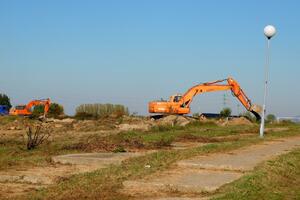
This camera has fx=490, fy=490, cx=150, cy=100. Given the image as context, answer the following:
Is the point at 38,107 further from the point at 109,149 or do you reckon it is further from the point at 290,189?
the point at 290,189

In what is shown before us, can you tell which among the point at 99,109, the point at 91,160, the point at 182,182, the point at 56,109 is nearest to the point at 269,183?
the point at 182,182

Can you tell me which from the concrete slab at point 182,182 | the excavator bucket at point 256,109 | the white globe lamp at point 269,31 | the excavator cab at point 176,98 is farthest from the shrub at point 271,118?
the concrete slab at point 182,182

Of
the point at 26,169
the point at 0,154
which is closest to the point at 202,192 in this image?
the point at 26,169

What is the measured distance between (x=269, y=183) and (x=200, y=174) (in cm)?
124

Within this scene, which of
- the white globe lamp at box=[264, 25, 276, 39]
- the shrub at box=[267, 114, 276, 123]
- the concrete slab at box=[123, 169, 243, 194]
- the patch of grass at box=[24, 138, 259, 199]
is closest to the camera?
the patch of grass at box=[24, 138, 259, 199]

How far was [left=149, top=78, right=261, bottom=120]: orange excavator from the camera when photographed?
38.8 meters

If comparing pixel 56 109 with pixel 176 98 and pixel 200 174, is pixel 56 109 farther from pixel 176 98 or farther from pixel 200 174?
pixel 200 174

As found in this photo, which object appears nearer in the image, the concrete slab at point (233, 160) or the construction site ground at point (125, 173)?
the construction site ground at point (125, 173)

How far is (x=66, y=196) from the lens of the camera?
6789 mm

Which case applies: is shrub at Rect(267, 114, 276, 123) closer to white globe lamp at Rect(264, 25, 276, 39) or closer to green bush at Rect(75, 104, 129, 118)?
green bush at Rect(75, 104, 129, 118)

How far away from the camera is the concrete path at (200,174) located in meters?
7.22

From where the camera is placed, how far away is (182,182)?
7.53 metres

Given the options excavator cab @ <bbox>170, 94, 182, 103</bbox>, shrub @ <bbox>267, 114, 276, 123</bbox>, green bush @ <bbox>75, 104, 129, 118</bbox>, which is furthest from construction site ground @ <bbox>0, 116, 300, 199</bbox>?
green bush @ <bbox>75, 104, 129, 118</bbox>

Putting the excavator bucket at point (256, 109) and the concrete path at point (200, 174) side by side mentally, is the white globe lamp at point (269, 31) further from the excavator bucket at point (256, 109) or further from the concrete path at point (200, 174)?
the excavator bucket at point (256, 109)
